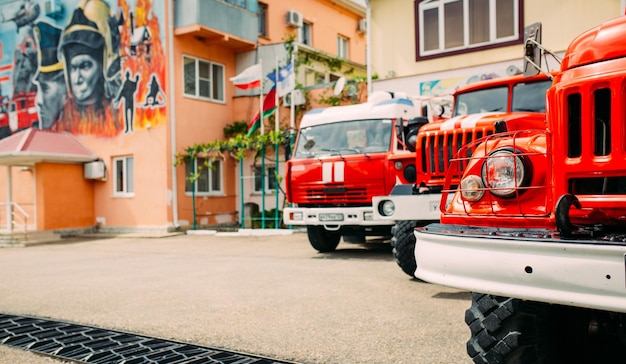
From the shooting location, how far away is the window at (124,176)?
797 inches

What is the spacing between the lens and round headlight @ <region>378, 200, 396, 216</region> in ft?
26.6

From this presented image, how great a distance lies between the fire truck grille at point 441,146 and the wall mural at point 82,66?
43.3ft

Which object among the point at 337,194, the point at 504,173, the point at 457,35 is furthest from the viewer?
the point at 457,35

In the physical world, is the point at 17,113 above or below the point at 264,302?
above

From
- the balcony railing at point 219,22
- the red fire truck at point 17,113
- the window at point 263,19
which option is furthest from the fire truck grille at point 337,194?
the red fire truck at point 17,113

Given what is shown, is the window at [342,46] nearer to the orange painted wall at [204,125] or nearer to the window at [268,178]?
the orange painted wall at [204,125]

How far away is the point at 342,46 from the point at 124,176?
12081 mm

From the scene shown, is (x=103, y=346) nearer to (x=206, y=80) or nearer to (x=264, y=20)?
(x=206, y=80)

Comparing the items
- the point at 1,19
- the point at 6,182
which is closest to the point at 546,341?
Result: the point at 6,182

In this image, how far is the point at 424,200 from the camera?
7.02 metres

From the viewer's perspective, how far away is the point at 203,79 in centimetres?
2059

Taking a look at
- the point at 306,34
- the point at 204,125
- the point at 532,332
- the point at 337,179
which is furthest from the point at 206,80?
the point at 532,332

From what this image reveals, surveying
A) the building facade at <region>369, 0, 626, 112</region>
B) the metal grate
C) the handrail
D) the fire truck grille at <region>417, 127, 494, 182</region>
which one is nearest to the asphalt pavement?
the metal grate

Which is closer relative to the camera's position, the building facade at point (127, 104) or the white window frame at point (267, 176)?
the building facade at point (127, 104)
